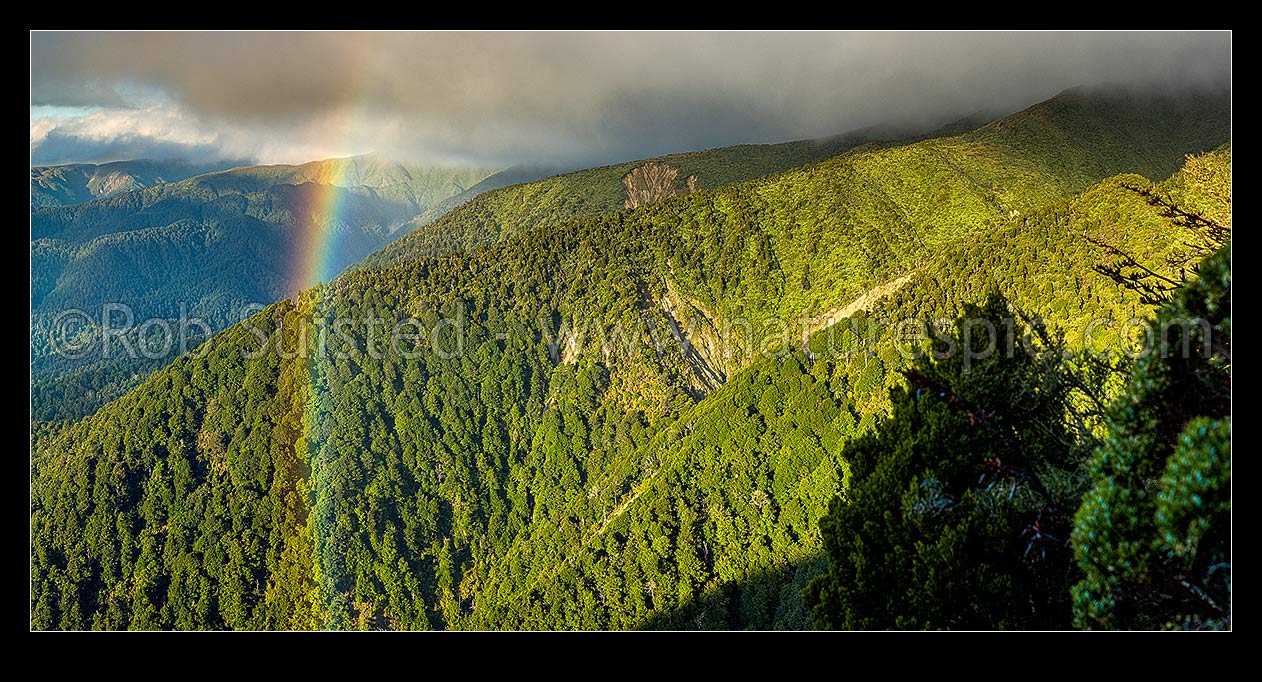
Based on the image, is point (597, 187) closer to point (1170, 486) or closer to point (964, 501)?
point (964, 501)

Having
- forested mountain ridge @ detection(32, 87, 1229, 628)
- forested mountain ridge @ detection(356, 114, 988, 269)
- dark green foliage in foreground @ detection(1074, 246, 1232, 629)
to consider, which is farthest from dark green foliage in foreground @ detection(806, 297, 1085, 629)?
forested mountain ridge @ detection(356, 114, 988, 269)

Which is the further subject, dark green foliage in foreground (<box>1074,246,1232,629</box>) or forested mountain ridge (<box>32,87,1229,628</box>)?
forested mountain ridge (<box>32,87,1229,628</box>)

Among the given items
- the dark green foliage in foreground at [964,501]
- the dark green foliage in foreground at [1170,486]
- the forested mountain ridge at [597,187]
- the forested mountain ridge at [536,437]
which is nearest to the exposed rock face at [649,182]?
the forested mountain ridge at [597,187]

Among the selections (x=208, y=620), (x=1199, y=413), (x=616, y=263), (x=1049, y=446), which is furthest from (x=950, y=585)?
(x=616, y=263)

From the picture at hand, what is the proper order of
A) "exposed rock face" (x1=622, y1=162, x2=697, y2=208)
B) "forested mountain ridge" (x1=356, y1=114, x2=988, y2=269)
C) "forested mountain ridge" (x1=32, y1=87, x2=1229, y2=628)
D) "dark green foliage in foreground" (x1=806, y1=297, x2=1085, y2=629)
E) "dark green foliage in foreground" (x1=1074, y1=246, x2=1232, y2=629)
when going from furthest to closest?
"exposed rock face" (x1=622, y1=162, x2=697, y2=208) → "forested mountain ridge" (x1=356, y1=114, x2=988, y2=269) → "forested mountain ridge" (x1=32, y1=87, x2=1229, y2=628) → "dark green foliage in foreground" (x1=806, y1=297, x2=1085, y2=629) → "dark green foliage in foreground" (x1=1074, y1=246, x2=1232, y2=629)

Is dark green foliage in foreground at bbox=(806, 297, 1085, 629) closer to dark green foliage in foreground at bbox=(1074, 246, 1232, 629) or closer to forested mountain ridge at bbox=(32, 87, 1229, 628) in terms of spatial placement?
dark green foliage in foreground at bbox=(1074, 246, 1232, 629)

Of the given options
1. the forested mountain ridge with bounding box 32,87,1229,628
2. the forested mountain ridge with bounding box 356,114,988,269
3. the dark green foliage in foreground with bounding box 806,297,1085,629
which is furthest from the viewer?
the forested mountain ridge with bounding box 356,114,988,269

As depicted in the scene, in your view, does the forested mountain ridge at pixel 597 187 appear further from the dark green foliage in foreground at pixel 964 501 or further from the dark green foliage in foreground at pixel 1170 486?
the dark green foliage in foreground at pixel 1170 486
